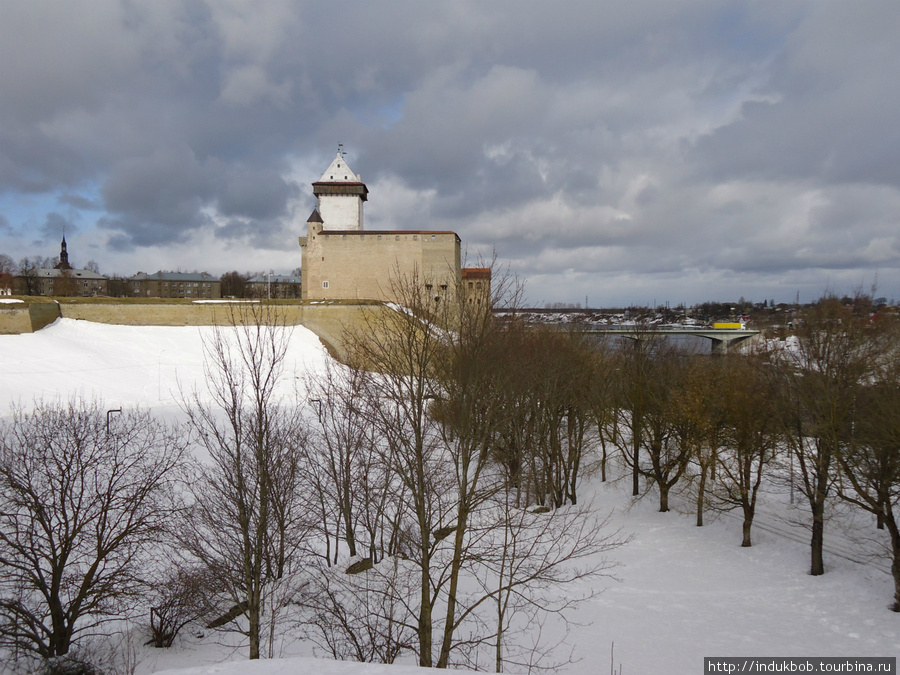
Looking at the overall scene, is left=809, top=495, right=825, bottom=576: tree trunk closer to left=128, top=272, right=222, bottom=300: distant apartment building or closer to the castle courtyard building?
the castle courtyard building

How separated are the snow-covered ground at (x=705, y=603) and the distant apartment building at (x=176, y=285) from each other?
3133 inches

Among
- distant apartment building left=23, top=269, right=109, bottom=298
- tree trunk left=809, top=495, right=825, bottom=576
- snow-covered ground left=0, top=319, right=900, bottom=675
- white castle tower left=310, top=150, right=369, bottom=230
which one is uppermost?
white castle tower left=310, top=150, right=369, bottom=230

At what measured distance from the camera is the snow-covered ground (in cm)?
979

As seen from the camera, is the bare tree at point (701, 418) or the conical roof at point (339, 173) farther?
the conical roof at point (339, 173)

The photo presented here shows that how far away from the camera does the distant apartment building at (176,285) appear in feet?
309

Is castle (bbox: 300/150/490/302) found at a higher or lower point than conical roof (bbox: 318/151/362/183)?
lower

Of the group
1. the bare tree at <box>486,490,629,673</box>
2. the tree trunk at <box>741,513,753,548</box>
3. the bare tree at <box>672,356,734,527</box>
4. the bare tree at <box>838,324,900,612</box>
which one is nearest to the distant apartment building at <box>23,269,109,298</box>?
the bare tree at <box>486,490,629,673</box>

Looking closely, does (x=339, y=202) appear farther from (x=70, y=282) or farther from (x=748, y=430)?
(x=70, y=282)

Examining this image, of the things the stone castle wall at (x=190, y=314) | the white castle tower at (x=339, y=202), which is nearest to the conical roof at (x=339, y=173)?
the white castle tower at (x=339, y=202)

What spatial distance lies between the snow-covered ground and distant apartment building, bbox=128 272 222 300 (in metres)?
79.6

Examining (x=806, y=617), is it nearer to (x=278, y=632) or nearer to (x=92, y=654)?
(x=278, y=632)

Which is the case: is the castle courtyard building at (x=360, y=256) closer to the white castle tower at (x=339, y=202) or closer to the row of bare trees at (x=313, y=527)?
the white castle tower at (x=339, y=202)

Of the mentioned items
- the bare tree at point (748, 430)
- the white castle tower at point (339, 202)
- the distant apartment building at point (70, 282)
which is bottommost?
the bare tree at point (748, 430)

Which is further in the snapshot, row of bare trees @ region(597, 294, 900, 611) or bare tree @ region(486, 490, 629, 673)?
row of bare trees @ region(597, 294, 900, 611)
